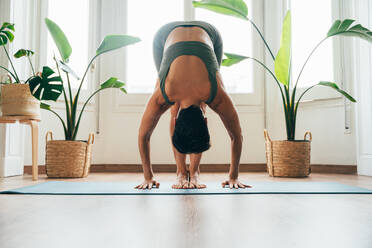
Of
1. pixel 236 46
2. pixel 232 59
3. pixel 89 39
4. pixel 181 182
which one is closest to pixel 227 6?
pixel 232 59

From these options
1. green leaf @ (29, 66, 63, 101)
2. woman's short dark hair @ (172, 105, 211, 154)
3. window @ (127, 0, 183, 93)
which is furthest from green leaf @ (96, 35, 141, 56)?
woman's short dark hair @ (172, 105, 211, 154)

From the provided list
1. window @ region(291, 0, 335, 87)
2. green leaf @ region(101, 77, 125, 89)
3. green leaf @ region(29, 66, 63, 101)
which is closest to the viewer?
green leaf @ region(29, 66, 63, 101)

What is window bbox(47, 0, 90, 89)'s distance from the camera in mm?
3405

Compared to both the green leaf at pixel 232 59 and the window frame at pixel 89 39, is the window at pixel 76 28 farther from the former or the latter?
the green leaf at pixel 232 59

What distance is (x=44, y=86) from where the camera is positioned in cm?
225

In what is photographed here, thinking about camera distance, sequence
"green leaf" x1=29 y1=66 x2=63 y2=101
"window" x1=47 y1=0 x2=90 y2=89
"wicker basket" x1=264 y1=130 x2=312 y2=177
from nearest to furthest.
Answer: "green leaf" x1=29 y1=66 x2=63 y2=101
"wicker basket" x1=264 y1=130 x2=312 y2=177
"window" x1=47 y1=0 x2=90 y2=89

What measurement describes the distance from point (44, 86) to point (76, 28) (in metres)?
1.46

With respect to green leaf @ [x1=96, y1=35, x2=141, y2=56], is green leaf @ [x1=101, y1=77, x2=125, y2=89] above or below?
below

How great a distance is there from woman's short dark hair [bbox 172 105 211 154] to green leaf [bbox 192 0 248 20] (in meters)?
1.44

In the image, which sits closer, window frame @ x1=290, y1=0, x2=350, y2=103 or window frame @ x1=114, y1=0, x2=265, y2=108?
window frame @ x1=290, y1=0, x2=350, y2=103

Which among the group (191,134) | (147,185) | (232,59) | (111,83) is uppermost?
(232,59)

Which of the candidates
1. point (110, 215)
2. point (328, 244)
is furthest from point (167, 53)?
point (328, 244)

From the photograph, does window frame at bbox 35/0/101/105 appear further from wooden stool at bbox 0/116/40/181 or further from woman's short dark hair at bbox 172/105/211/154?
woman's short dark hair at bbox 172/105/211/154

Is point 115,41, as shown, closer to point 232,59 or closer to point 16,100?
point 16,100
